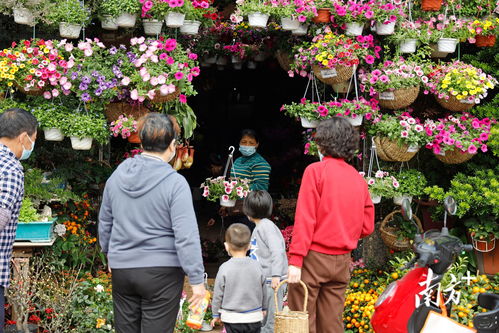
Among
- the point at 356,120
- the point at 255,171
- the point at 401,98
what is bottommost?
the point at 255,171

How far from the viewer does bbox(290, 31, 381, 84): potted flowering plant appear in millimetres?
6445

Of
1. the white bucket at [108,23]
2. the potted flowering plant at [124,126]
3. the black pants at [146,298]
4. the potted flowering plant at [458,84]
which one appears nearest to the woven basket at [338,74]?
the potted flowering plant at [458,84]

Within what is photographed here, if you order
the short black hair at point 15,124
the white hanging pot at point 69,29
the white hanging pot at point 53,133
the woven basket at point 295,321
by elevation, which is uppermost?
the white hanging pot at point 69,29

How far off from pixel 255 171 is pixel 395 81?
180cm

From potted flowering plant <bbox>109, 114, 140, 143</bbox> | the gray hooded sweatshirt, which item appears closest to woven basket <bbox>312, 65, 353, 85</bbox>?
potted flowering plant <bbox>109, 114, 140, 143</bbox>

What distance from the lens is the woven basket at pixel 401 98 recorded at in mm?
6715

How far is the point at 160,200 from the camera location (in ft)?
13.0

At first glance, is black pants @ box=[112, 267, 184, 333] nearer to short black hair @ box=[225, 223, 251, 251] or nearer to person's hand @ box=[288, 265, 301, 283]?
person's hand @ box=[288, 265, 301, 283]

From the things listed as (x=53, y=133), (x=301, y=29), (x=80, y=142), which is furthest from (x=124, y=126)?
(x=301, y=29)

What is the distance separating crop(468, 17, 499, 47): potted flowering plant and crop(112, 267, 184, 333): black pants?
4.35m

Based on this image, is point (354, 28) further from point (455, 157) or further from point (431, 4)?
point (455, 157)

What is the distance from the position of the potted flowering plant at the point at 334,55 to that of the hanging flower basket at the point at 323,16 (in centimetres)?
14

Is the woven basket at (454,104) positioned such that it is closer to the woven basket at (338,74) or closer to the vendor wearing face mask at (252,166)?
Answer: the woven basket at (338,74)

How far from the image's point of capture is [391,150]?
6770 mm
